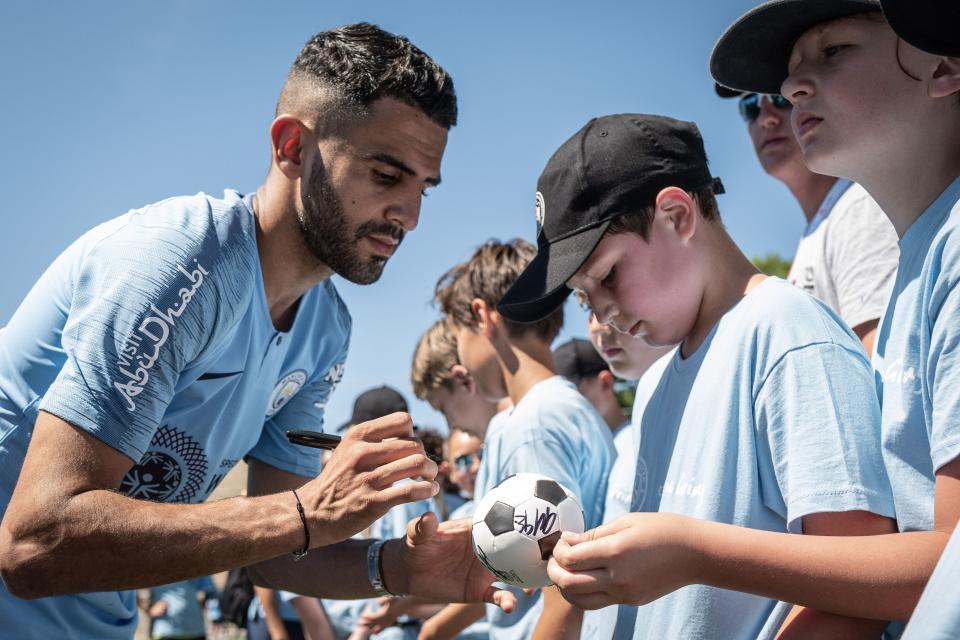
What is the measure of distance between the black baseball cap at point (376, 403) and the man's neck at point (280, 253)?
184 inches

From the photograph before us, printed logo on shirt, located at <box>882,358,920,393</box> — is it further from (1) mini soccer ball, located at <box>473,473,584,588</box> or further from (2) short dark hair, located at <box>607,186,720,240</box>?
(1) mini soccer ball, located at <box>473,473,584,588</box>

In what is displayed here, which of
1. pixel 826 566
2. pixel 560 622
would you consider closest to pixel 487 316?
pixel 560 622

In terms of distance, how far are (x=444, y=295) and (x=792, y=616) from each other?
3180mm

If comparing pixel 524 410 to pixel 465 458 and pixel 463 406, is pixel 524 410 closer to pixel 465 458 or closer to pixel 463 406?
pixel 463 406

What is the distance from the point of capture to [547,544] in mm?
2426

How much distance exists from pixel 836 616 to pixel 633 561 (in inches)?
21.1

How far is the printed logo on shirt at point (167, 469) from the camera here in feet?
10.1

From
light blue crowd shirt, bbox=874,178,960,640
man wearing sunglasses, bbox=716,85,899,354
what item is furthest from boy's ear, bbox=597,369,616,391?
light blue crowd shirt, bbox=874,178,960,640

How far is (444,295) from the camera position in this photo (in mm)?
4965

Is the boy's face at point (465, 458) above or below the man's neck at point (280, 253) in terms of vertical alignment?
below

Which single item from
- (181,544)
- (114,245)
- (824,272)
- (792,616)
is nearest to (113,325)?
(114,245)

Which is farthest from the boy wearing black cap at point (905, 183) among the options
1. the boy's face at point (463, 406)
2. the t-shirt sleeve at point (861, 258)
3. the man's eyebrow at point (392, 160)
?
the boy's face at point (463, 406)

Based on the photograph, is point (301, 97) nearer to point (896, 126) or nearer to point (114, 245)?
point (114, 245)

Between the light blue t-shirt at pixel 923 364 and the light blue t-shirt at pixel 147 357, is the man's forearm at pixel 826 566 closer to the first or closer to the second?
the light blue t-shirt at pixel 923 364
